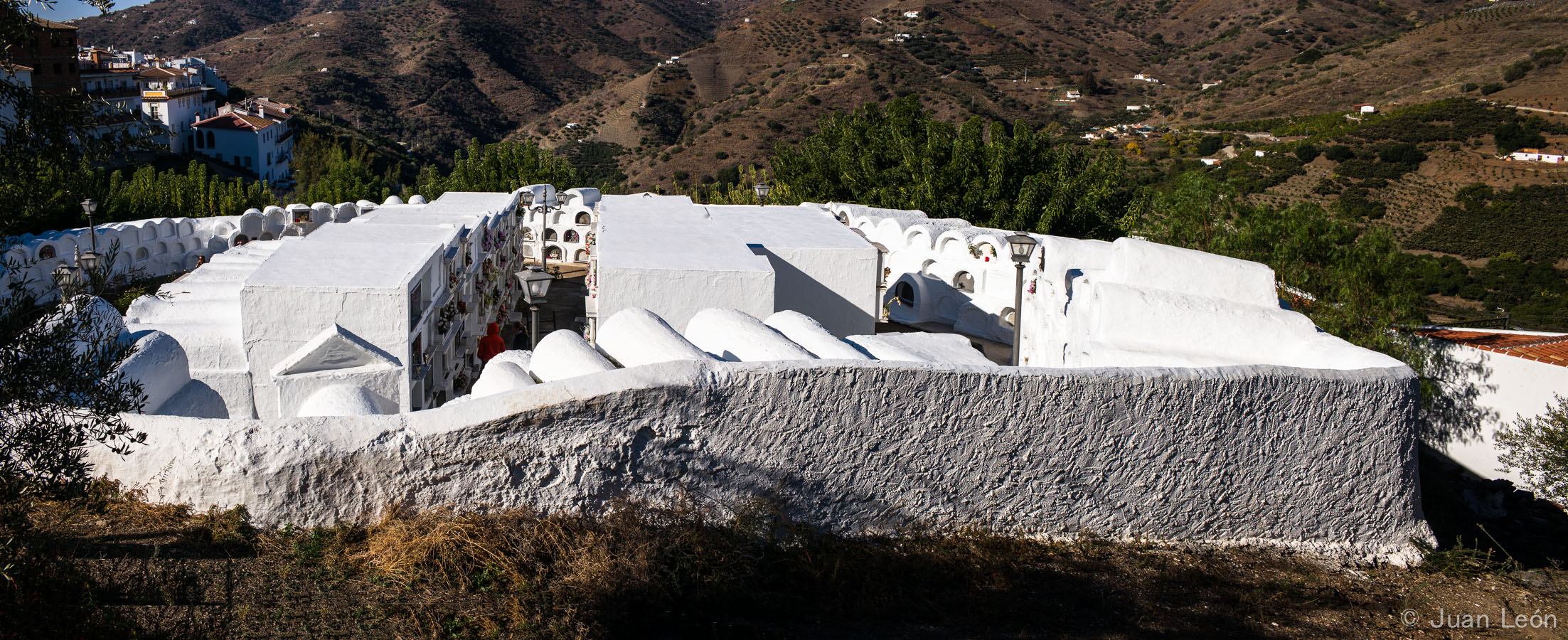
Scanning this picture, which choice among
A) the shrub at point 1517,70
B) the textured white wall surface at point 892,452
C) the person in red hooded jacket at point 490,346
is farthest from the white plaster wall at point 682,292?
the shrub at point 1517,70

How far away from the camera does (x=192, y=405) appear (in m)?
8.55

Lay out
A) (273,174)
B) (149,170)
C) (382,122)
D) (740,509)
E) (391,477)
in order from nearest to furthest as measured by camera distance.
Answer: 1. (391,477)
2. (740,509)
3. (149,170)
4. (273,174)
5. (382,122)

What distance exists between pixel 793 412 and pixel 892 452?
0.81 metres

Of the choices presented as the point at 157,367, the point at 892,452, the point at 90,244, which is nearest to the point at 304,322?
the point at 157,367

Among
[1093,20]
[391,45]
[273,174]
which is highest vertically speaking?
[1093,20]

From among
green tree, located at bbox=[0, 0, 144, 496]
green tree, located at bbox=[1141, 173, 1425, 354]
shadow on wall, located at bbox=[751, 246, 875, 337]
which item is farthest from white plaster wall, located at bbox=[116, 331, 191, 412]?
green tree, located at bbox=[1141, 173, 1425, 354]

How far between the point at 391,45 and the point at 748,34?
3043cm

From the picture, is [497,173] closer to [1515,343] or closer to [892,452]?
[1515,343]

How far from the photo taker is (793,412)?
6.72 metres

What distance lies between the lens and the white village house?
634 cm

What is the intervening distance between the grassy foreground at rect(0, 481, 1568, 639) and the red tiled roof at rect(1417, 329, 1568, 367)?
6427 mm

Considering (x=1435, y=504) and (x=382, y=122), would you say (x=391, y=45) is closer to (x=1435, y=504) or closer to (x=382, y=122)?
(x=382, y=122)

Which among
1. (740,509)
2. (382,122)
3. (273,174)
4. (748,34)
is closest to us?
(740,509)

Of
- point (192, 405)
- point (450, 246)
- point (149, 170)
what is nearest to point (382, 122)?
point (149, 170)
